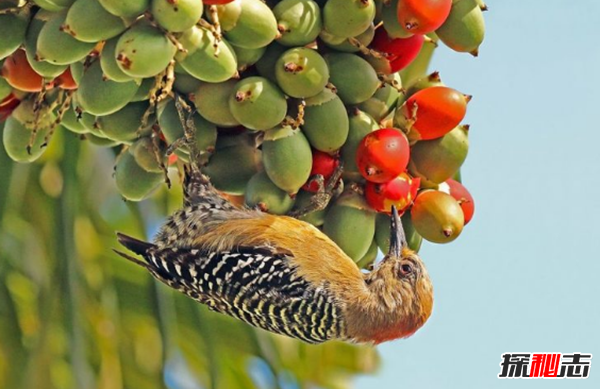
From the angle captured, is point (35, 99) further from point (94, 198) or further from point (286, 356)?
point (286, 356)

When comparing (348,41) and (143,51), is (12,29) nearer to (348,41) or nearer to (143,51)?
(143,51)

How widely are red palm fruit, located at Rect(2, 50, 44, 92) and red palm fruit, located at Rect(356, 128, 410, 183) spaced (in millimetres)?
694

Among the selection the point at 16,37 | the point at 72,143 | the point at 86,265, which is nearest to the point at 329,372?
the point at 86,265

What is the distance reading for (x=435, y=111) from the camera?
2.32 m

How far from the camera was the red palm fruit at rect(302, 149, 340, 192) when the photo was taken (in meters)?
2.28

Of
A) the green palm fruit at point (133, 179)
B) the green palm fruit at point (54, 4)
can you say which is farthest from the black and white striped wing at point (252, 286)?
the green palm fruit at point (54, 4)

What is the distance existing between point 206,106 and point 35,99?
505 millimetres

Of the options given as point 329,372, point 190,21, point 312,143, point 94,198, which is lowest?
point 329,372

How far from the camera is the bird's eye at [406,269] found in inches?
112

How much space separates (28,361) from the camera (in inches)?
139

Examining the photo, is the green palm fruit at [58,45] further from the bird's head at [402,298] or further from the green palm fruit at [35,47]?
the bird's head at [402,298]

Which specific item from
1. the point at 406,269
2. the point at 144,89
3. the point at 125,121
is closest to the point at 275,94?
the point at 144,89

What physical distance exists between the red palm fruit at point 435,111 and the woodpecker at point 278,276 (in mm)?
398

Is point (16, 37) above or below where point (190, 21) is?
below
